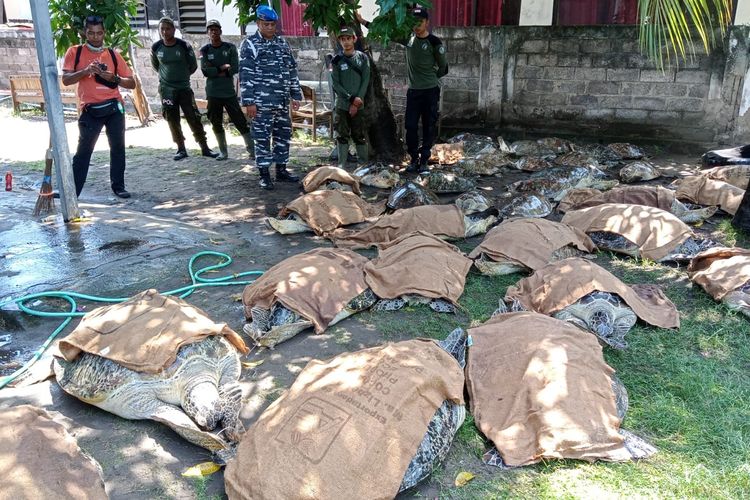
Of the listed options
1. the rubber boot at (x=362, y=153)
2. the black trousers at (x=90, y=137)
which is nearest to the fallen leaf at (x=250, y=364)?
the black trousers at (x=90, y=137)

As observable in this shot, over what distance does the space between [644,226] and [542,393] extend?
284cm

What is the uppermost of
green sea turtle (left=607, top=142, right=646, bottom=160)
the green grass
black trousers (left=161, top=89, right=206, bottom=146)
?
black trousers (left=161, top=89, right=206, bottom=146)

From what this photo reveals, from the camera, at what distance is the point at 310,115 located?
415 inches

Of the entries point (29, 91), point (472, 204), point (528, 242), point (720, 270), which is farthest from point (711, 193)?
point (29, 91)

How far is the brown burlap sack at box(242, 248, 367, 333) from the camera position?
3816mm

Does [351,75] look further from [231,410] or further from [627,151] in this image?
[231,410]

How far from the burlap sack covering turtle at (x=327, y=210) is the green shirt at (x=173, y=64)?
3.36 meters

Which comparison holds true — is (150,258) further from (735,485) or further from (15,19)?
(15,19)

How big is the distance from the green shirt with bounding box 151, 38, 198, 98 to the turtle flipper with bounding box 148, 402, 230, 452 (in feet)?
20.3

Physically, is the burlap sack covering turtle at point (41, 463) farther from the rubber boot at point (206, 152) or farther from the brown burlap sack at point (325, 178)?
the rubber boot at point (206, 152)

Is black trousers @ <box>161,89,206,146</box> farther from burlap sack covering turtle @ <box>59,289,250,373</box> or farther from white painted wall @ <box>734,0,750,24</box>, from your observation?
white painted wall @ <box>734,0,750,24</box>

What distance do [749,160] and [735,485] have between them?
6.12 m

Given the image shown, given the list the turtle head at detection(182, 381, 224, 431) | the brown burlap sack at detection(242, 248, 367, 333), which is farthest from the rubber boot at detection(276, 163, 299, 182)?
the turtle head at detection(182, 381, 224, 431)

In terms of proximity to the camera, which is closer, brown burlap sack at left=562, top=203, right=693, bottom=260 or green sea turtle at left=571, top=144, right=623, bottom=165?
brown burlap sack at left=562, top=203, right=693, bottom=260
